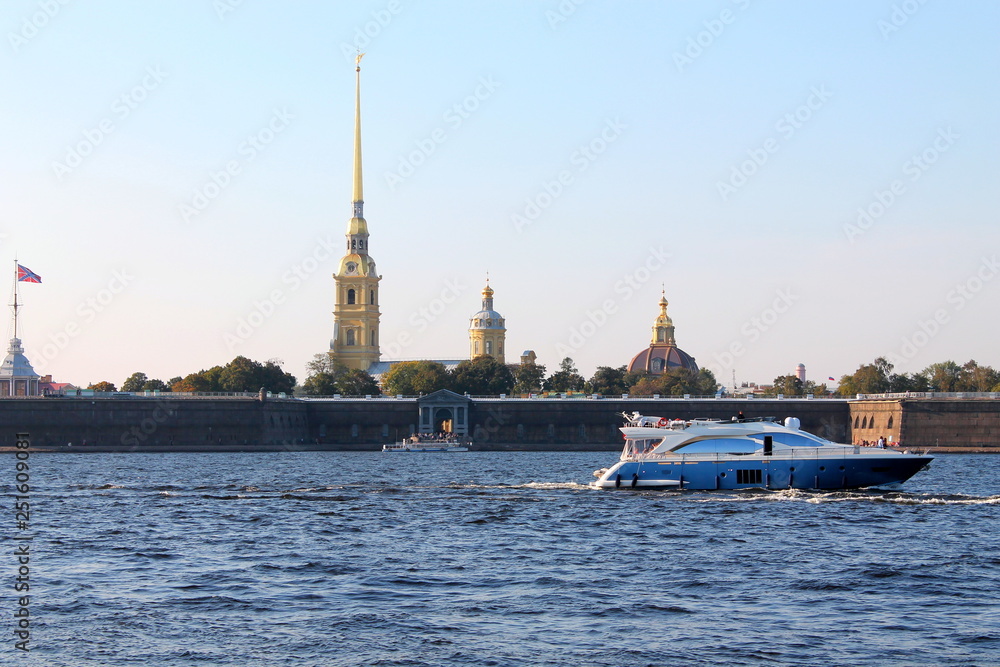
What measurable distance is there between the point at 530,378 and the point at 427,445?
199 ft

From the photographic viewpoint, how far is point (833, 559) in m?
33.9

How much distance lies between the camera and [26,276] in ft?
368

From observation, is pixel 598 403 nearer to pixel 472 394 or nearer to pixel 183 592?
pixel 472 394

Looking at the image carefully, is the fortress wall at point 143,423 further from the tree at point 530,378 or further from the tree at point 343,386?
the tree at point 530,378

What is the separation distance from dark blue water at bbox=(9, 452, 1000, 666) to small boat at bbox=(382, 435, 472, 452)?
77832 mm

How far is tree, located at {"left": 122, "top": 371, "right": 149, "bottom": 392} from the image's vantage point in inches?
7164

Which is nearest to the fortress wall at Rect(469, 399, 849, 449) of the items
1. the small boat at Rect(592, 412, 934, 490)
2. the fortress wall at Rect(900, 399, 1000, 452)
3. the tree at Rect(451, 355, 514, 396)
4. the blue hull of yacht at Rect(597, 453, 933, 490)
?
the fortress wall at Rect(900, 399, 1000, 452)

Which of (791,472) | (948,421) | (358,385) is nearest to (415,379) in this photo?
(358,385)

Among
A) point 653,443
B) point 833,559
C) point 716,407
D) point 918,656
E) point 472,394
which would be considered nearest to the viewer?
point 918,656

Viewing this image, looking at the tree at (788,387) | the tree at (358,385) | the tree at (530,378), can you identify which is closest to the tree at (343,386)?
the tree at (358,385)

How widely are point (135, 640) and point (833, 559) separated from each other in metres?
16.9

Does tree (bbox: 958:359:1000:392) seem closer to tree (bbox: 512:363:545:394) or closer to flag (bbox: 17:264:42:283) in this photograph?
tree (bbox: 512:363:545:394)

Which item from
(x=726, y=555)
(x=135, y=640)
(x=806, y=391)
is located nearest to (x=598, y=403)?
(x=806, y=391)

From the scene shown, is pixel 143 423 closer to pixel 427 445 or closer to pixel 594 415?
pixel 427 445
